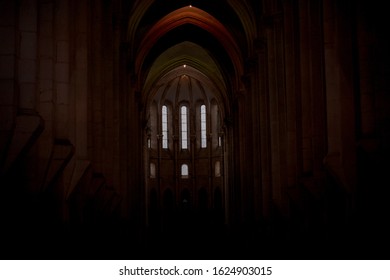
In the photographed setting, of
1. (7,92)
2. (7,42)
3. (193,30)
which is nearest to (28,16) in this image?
(7,42)

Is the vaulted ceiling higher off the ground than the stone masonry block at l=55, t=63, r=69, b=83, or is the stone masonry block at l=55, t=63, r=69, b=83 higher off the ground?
the vaulted ceiling

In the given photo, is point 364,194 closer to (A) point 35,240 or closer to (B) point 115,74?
(A) point 35,240

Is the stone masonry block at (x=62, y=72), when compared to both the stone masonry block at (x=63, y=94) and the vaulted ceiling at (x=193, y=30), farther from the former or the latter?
the vaulted ceiling at (x=193, y=30)

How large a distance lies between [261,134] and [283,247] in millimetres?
6841

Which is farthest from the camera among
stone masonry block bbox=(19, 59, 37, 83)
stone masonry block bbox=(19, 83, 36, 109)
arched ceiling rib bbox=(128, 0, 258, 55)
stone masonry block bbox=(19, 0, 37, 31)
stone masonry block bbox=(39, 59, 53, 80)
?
arched ceiling rib bbox=(128, 0, 258, 55)

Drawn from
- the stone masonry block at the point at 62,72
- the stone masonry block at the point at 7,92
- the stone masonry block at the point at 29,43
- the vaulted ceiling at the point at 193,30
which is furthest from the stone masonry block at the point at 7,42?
the vaulted ceiling at the point at 193,30

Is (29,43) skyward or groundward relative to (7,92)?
skyward

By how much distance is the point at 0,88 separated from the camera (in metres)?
13.4

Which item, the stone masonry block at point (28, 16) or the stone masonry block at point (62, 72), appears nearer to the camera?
the stone masonry block at point (28, 16)

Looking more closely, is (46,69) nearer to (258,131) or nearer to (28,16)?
(28,16)

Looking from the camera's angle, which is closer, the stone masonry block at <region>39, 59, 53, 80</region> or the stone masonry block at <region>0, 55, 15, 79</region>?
the stone masonry block at <region>0, 55, 15, 79</region>

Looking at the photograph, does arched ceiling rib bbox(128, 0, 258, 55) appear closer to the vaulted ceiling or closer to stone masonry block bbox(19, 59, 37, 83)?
the vaulted ceiling

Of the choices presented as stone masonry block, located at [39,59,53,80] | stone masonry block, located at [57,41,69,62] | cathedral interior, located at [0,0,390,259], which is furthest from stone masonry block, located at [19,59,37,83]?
stone masonry block, located at [57,41,69,62]

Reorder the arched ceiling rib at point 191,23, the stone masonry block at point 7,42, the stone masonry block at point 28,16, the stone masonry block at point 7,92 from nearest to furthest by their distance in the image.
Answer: the stone masonry block at point 7,92
the stone masonry block at point 7,42
the stone masonry block at point 28,16
the arched ceiling rib at point 191,23
